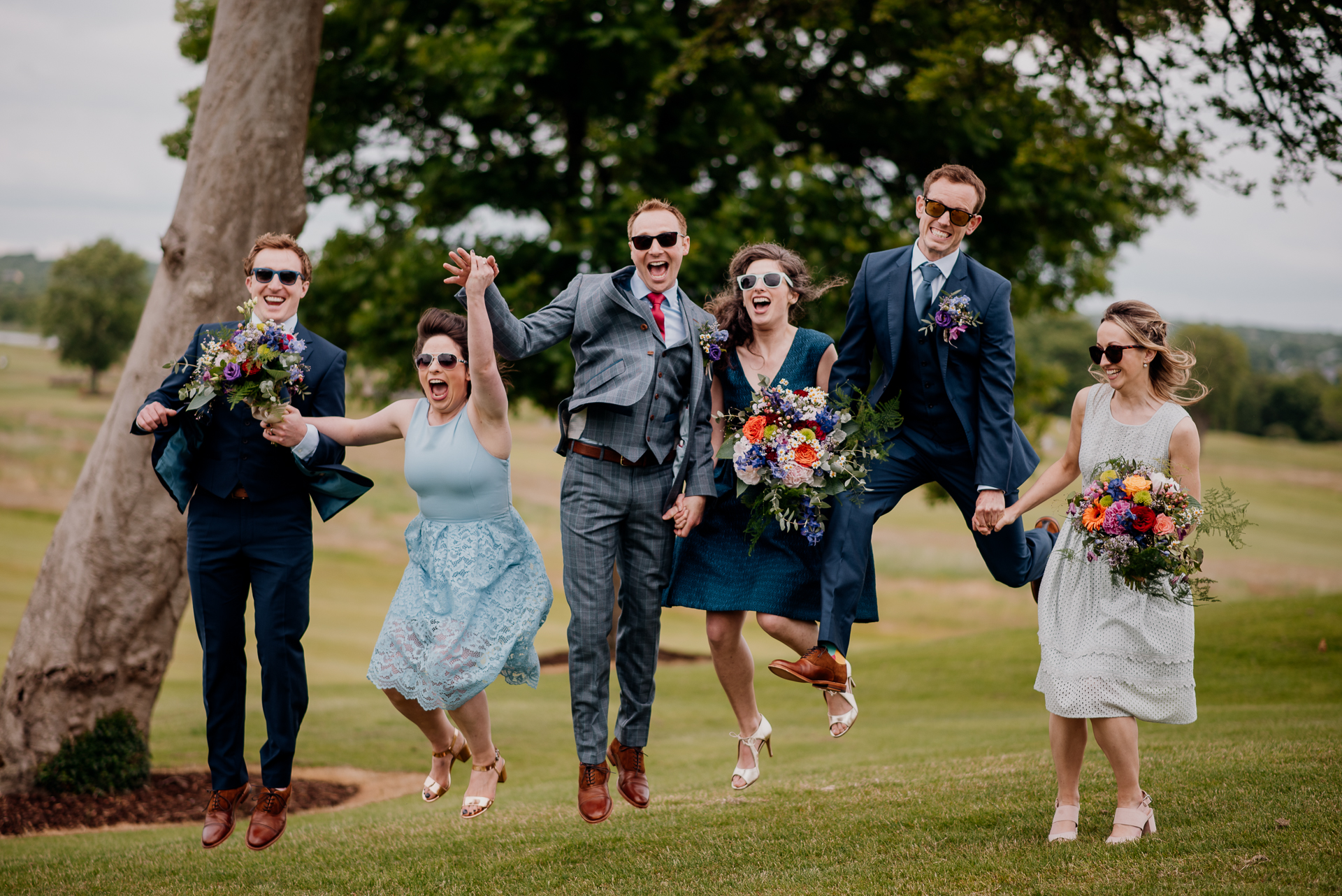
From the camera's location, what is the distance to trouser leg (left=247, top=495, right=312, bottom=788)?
5820mm

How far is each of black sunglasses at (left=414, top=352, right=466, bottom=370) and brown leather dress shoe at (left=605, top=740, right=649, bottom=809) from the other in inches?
89.5

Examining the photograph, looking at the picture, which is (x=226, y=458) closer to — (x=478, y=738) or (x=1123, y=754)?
(x=478, y=738)

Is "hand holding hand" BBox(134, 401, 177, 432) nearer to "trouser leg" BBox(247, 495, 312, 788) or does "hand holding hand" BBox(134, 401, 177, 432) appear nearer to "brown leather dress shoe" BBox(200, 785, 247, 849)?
"trouser leg" BBox(247, 495, 312, 788)

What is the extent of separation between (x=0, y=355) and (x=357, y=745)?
4964 centimetres

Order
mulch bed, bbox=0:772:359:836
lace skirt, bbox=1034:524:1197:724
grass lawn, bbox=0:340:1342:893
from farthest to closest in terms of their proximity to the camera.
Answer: mulch bed, bbox=0:772:359:836 → grass lawn, bbox=0:340:1342:893 → lace skirt, bbox=1034:524:1197:724

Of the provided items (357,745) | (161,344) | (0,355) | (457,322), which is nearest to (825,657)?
(457,322)

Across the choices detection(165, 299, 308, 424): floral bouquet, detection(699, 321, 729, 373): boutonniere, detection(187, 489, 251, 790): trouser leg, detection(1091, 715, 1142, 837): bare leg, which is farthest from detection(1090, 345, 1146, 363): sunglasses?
detection(187, 489, 251, 790): trouser leg

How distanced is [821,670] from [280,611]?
2.89 metres

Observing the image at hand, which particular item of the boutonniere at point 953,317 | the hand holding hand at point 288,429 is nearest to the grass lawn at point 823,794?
the hand holding hand at point 288,429

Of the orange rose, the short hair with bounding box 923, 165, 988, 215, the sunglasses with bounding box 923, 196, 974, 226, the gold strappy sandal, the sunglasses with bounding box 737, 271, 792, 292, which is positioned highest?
the short hair with bounding box 923, 165, 988, 215

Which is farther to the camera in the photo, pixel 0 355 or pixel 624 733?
pixel 0 355

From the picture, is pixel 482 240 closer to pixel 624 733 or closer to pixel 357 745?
pixel 357 745

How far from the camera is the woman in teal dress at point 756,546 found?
20.2 ft

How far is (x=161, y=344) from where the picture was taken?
33.8 ft
